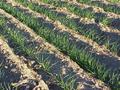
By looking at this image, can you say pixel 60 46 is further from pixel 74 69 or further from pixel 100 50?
pixel 74 69

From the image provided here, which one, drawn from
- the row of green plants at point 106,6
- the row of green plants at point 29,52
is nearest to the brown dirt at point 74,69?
the row of green plants at point 29,52

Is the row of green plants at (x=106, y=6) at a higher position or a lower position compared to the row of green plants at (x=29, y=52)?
higher

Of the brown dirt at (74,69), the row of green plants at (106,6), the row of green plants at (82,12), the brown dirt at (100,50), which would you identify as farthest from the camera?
the row of green plants at (106,6)

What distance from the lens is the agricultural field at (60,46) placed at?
16.4ft

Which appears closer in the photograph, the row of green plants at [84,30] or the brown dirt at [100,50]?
the brown dirt at [100,50]

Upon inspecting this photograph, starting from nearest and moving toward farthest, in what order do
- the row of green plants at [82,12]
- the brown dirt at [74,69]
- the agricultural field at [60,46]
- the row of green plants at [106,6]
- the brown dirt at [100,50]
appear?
1. the brown dirt at [74,69]
2. the agricultural field at [60,46]
3. the brown dirt at [100,50]
4. the row of green plants at [82,12]
5. the row of green plants at [106,6]

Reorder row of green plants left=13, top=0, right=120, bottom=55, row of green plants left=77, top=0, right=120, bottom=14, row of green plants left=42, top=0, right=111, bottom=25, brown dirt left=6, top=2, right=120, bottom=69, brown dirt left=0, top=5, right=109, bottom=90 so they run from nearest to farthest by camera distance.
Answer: brown dirt left=0, top=5, right=109, bottom=90 → brown dirt left=6, top=2, right=120, bottom=69 → row of green plants left=13, top=0, right=120, bottom=55 → row of green plants left=42, top=0, right=111, bottom=25 → row of green plants left=77, top=0, right=120, bottom=14

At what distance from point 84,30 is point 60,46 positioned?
0.88 metres

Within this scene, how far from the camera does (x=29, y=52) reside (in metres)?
5.88

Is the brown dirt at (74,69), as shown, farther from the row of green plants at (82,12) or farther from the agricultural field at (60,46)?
the row of green plants at (82,12)

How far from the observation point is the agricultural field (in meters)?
5.01

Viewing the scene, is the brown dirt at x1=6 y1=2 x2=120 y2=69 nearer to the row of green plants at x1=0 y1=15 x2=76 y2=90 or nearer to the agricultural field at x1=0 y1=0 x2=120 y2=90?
the agricultural field at x1=0 y1=0 x2=120 y2=90

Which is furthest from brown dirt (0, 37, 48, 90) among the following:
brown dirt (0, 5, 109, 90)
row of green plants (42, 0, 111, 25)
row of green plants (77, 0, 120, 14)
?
row of green plants (77, 0, 120, 14)

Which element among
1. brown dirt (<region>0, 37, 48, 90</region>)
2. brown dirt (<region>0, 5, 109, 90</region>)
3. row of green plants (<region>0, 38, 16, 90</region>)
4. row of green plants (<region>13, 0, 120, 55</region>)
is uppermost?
row of green plants (<region>13, 0, 120, 55</region>)
